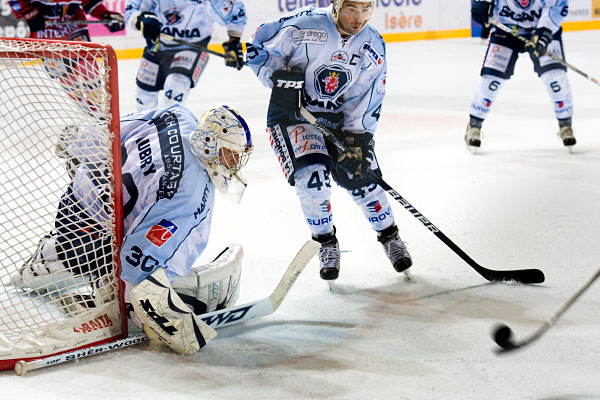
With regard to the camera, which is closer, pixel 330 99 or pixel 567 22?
pixel 330 99

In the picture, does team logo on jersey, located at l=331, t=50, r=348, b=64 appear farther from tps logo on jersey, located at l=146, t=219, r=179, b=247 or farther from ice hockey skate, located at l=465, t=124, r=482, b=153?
ice hockey skate, located at l=465, t=124, r=482, b=153

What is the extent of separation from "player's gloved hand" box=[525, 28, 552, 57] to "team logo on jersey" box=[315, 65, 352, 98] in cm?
238

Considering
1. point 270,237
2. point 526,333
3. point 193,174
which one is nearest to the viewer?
point 193,174

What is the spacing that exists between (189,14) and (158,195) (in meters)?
2.88

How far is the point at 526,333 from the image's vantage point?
250 cm

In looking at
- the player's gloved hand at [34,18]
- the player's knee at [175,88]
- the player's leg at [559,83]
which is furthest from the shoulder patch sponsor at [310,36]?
the player's leg at [559,83]

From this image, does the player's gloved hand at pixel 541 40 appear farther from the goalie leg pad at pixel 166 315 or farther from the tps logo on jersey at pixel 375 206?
the goalie leg pad at pixel 166 315

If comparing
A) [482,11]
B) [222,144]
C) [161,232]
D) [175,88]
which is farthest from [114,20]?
[161,232]

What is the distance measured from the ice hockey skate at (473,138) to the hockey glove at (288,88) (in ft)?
8.26

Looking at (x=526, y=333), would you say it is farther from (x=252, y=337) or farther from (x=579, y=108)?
(x=579, y=108)

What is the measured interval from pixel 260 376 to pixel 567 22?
1157cm

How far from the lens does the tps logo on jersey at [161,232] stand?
2.22 meters

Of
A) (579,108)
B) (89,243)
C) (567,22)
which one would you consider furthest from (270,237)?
(567,22)

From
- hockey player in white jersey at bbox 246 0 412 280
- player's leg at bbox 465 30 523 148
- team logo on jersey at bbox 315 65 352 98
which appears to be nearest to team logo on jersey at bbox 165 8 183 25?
player's leg at bbox 465 30 523 148
